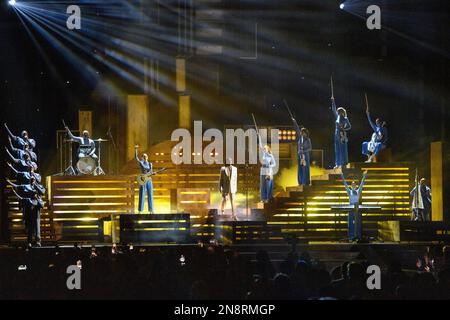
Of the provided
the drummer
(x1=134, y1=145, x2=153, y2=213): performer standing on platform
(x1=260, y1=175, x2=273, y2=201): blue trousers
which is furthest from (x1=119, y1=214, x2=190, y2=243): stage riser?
the drummer

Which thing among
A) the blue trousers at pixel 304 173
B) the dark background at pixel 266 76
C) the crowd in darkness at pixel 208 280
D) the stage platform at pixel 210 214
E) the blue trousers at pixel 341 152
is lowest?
the crowd in darkness at pixel 208 280

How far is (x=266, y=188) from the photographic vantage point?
22109 millimetres

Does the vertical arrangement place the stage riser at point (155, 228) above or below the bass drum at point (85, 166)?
below

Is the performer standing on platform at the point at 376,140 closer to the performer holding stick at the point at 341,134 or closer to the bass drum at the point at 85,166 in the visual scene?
the performer holding stick at the point at 341,134

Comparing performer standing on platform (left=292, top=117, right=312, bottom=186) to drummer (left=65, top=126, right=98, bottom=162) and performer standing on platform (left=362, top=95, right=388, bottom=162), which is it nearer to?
performer standing on platform (left=362, top=95, right=388, bottom=162)

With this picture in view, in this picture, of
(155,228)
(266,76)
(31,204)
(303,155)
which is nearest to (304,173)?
(303,155)

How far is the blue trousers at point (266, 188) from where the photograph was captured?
22.0m

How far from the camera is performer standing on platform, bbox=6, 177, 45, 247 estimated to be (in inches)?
755

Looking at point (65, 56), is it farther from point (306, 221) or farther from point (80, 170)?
point (306, 221)

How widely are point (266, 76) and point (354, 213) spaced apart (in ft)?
25.1

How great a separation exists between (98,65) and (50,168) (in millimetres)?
3072

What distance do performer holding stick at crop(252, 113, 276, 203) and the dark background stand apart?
14.9ft

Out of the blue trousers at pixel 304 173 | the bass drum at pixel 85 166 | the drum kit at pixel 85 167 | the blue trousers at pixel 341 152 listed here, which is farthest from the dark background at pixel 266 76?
the blue trousers at pixel 304 173

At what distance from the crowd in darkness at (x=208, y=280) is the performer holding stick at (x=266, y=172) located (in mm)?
8674
